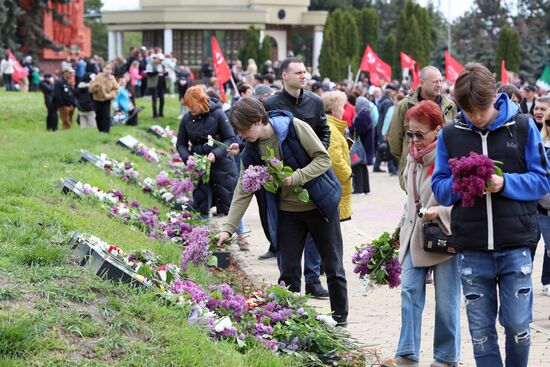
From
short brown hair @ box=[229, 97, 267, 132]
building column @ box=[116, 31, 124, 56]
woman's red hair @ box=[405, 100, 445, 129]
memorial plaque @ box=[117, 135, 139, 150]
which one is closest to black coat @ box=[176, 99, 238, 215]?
short brown hair @ box=[229, 97, 267, 132]

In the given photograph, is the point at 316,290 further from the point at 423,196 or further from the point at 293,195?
the point at 423,196

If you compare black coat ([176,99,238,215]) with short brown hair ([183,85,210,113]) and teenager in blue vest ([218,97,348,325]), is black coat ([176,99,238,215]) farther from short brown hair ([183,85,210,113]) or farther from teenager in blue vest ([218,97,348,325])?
teenager in blue vest ([218,97,348,325])

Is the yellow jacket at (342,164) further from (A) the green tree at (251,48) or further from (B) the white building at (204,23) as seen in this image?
(B) the white building at (204,23)

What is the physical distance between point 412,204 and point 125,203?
20.4 feet

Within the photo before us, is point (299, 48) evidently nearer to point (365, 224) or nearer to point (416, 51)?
point (416, 51)

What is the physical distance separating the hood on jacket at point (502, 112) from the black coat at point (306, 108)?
386cm

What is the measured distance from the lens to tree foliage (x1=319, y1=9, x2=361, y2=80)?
61.4m

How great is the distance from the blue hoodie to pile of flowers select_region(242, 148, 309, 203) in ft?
5.92

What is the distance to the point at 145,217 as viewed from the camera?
12023 mm

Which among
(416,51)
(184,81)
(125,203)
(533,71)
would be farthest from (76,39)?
(125,203)

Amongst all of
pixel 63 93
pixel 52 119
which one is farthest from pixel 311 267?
pixel 52 119

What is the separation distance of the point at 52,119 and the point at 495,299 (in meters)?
23.9

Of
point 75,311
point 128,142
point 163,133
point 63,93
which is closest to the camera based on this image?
point 75,311

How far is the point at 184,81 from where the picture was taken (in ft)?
105
